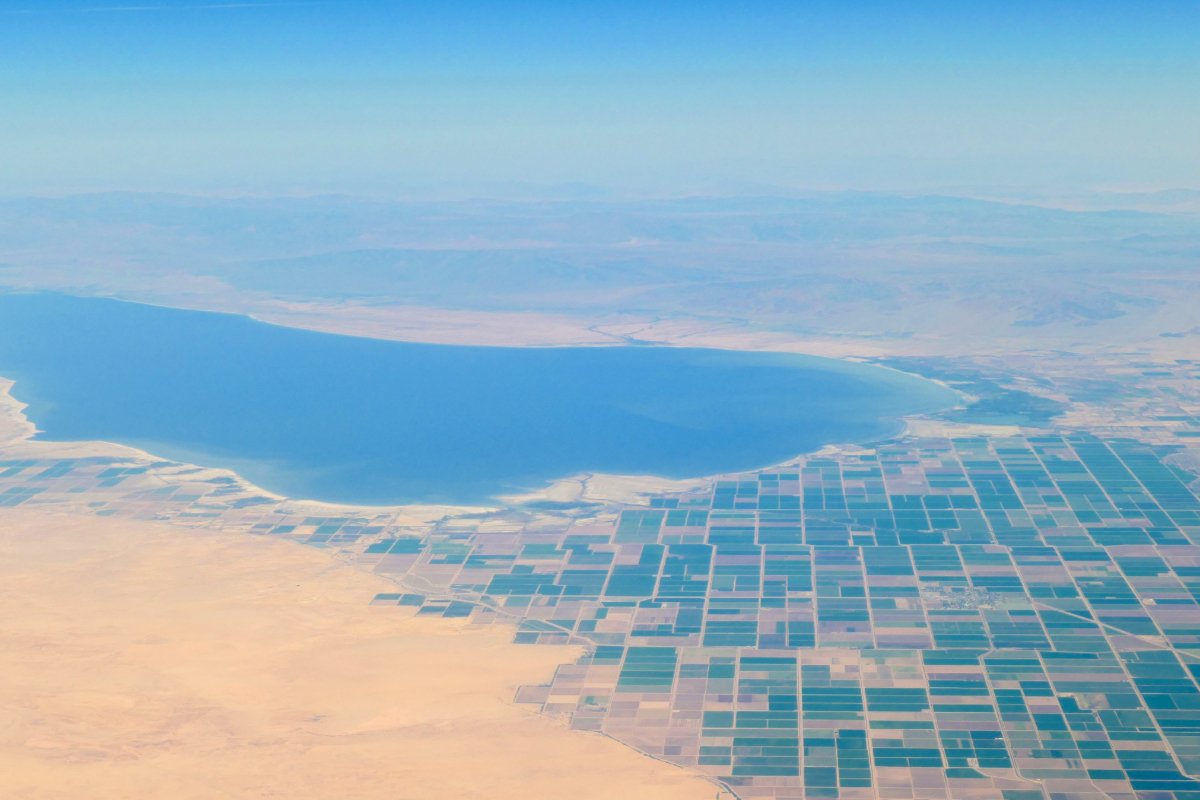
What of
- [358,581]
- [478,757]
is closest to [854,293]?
[358,581]

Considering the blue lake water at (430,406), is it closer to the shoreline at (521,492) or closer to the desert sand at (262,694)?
the shoreline at (521,492)

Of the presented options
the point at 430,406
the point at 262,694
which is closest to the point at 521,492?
the point at 262,694

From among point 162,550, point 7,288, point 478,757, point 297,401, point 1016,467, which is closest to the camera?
point 478,757

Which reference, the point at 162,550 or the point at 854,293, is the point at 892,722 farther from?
the point at 854,293

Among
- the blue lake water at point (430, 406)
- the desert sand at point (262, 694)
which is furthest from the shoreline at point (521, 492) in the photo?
the desert sand at point (262, 694)

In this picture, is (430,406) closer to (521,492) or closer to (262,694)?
(521,492)

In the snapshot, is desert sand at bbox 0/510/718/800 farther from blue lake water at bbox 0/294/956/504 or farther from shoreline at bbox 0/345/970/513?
blue lake water at bbox 0/294/956/504
